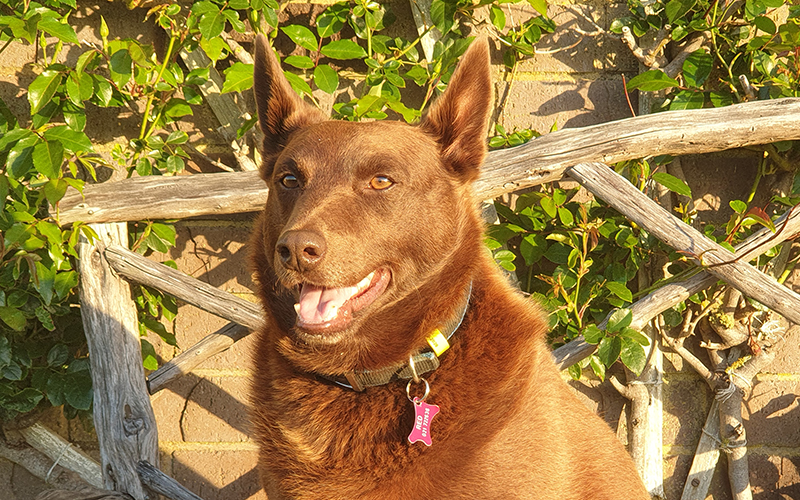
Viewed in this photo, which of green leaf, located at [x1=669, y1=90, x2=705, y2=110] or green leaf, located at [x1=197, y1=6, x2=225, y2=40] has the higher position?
green leaf, located at [x1=197, y1=6, x2=225, y2=40]

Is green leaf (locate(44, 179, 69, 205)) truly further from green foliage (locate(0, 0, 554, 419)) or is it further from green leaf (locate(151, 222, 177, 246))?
green leaf (locate(151, 222, 177, 246))

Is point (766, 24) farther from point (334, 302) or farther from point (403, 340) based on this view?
point (334, 302)

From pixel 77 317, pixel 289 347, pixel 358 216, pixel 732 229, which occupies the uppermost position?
pixel 358 216

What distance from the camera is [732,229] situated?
2.96 meters

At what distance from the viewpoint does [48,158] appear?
2.53 m

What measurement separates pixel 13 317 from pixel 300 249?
1811mm

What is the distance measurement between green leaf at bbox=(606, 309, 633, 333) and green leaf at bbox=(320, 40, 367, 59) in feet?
5.21

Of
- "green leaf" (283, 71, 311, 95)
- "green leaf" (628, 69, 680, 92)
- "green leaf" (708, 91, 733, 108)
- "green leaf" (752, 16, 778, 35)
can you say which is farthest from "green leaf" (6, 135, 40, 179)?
"green leaf" (752, 16, 778, 35)

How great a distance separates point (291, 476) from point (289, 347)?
0.36m

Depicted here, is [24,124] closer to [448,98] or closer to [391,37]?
[391,37]

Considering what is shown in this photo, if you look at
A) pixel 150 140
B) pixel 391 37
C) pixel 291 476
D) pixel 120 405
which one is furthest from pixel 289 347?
pixel 391 37

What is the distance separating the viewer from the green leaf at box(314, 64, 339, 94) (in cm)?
291

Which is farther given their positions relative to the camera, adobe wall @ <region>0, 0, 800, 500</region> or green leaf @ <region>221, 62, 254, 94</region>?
adobe wall @ <region>0, 0, 800, 500</region>

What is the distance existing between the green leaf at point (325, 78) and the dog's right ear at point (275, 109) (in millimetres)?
586
